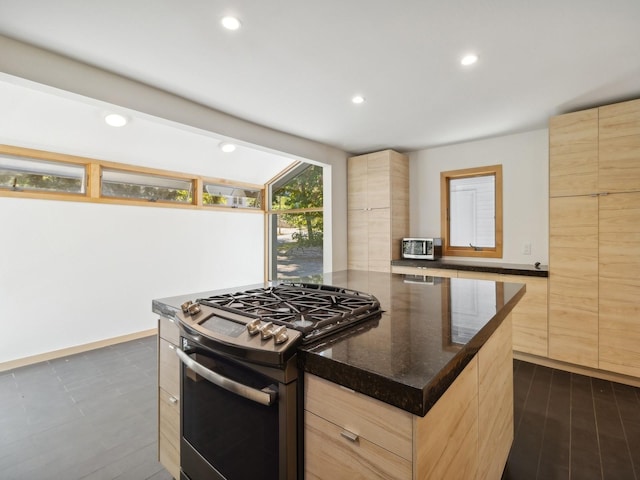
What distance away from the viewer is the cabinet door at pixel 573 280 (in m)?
2.78

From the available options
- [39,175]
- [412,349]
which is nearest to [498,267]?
[412,349]

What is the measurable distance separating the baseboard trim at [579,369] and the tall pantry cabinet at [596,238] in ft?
0.38

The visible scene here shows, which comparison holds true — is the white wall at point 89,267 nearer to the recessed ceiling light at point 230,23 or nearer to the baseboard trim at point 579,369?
the recessed ceiling light at point 230,23

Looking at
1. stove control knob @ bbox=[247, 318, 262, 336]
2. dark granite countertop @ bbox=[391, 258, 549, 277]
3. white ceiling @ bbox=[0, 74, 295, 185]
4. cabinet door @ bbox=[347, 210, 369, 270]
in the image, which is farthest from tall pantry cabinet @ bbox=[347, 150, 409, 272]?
stove control knob @ bbox=[247, 318, 262, 336]

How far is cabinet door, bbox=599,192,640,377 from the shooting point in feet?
8.54

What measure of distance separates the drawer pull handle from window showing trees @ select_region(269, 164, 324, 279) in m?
3.91

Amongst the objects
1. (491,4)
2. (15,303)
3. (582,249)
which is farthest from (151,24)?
(582,249)

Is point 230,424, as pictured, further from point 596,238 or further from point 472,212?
point 472,212

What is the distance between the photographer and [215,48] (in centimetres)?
199

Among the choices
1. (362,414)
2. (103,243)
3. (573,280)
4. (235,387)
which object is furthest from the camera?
(103,243)

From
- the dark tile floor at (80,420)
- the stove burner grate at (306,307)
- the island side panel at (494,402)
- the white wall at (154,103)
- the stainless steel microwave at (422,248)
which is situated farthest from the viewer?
the stainless steel microwave at (422,248)

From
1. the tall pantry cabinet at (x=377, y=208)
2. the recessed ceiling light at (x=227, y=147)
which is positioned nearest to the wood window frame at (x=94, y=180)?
the recessed ceiling light at (x=227, y=147)

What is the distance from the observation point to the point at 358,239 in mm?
4410

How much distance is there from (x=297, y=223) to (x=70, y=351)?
134 inches
